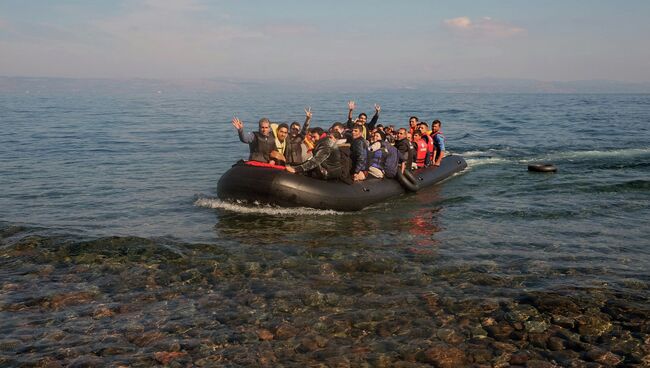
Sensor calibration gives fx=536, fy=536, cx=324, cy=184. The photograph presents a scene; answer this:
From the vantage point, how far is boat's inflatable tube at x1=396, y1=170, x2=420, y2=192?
42.9 ft

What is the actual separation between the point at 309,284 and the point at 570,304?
11.2 feet

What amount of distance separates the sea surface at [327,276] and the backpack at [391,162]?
0.80 metres

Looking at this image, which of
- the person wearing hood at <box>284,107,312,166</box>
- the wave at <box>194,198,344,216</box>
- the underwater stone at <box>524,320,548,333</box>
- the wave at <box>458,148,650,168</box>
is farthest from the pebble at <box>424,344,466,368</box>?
the wave at <box>458,148,650,168</box>

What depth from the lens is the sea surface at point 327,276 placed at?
5848mm

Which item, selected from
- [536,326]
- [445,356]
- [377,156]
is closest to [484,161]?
[377,156]

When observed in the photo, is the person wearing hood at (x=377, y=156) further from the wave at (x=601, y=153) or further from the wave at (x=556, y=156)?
the wave at (x=601, y=153)

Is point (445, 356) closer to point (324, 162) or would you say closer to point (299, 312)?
point (299, 312)

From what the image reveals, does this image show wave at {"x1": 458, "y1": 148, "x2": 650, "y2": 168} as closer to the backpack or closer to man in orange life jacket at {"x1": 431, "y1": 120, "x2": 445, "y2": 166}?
man in orange life jacket at {"x1": 431, "y1": 120, "x2": 445, "y2": 166}

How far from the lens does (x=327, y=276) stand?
7.91m

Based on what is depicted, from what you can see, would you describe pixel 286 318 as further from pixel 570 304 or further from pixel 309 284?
pixel 570 304

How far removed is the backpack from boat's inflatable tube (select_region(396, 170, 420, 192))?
212mm

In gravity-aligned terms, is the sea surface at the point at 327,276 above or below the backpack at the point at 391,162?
below

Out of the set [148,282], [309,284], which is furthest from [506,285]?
[148,282]

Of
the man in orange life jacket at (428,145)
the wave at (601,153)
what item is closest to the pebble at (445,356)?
the man in orange life jacket at (428,145)
